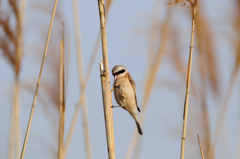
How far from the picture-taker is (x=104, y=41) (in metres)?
1.43

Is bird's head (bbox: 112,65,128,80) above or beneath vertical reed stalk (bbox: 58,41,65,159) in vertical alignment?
above

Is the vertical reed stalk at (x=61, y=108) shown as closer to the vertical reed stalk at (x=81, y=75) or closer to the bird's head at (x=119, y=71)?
the vertical reed stalk at (x=81, y=75)

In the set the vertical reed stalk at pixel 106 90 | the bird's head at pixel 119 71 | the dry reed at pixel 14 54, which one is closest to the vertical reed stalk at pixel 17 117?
the dry reed at pixel 14 54

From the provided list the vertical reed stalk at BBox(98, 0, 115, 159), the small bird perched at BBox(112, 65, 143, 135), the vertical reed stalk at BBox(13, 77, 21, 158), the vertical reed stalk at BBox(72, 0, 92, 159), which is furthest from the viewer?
the small bird perched at BBox(112, 65, 143, 135)

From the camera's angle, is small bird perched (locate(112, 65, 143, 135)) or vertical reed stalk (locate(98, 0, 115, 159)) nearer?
vertical reed stalk (locate(98, 0, 115, 159))

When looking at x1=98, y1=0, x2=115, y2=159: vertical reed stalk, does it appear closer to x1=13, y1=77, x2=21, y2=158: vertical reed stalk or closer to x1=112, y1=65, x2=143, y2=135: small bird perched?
x1=112, y1=65, x2=143, y2=135: small bird perched

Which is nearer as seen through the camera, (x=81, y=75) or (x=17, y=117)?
(x=81, y=75)

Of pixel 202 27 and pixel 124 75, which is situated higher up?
pixel 202 27

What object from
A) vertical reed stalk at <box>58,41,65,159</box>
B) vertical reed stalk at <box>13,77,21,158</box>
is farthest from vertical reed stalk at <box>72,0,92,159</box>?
vertical reed stalk at <box>13,77,21,158</box>

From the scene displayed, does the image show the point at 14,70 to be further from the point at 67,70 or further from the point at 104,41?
the point at 104,41

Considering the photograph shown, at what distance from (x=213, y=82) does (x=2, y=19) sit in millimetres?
1249

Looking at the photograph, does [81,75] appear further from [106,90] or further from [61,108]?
[106,90]

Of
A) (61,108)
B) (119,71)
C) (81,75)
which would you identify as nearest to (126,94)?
(119,71)

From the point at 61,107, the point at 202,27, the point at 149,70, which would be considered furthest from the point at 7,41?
the point at 202,27
